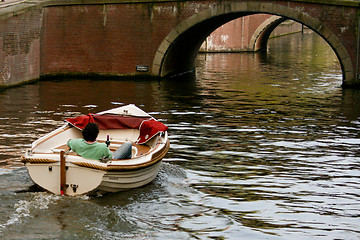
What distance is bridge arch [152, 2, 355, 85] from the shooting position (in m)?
24.7

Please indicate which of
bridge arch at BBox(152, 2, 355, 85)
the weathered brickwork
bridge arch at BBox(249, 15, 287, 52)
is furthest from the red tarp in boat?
bridge arch at BBox(249, 15, 287, 52)

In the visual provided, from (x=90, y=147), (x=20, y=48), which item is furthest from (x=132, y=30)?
(x=90, y=147)

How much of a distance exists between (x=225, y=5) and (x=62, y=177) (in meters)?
16.8

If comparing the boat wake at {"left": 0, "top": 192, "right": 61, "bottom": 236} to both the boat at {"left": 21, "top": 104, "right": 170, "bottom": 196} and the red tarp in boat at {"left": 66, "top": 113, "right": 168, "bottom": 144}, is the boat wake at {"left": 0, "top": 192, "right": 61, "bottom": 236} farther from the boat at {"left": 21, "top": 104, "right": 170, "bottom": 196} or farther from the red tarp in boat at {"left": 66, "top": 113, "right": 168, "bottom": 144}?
the red tarp in boat at {"left": 66, "top": 113, "right": 168, "bottom": 144}

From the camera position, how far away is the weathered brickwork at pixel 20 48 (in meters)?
23.0

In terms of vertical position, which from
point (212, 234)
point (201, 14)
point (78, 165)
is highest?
point (201, 14)

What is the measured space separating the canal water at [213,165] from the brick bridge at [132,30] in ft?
3.93

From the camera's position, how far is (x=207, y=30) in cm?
3045

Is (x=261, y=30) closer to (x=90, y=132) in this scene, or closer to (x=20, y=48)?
(x=20, y=48)

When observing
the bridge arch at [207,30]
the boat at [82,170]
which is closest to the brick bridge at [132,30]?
the bridge arch at [207,30]

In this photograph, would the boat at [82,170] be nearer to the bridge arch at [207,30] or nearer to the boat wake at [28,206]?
the boat wake at [28,206]

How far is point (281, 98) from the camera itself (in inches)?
896

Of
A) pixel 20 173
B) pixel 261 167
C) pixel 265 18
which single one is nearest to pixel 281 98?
pixel 261 167

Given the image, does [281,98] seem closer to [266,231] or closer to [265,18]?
[266,231]
